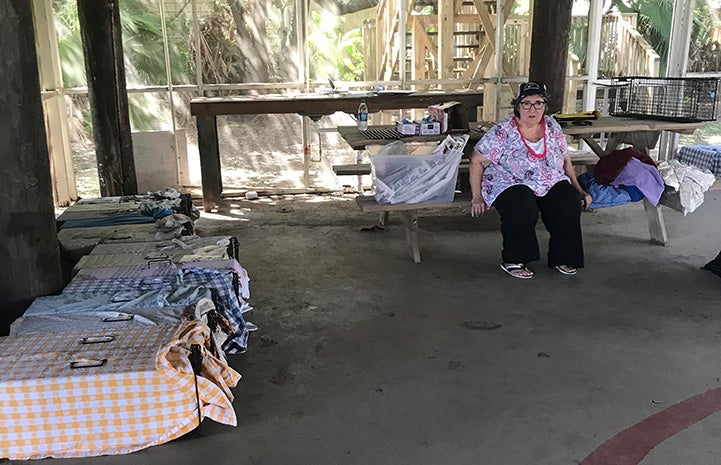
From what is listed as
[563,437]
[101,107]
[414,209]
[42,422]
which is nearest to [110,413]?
[42,422]

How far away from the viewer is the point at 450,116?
5.48m

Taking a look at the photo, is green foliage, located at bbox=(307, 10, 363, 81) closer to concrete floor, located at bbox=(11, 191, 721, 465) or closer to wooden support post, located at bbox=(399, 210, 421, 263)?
concrete floor, located at bbox=(11, 191, 721, 465)

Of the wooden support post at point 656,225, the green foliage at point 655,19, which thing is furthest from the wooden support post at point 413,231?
the green foliage at point 655,19

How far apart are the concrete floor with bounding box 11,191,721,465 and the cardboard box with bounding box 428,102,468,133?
2.97 feet

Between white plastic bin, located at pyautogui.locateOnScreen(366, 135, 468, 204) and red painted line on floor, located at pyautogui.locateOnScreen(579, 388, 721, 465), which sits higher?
white plastic bin, located at pyautogui.locateOnScreen(366, 135, 468, 204)

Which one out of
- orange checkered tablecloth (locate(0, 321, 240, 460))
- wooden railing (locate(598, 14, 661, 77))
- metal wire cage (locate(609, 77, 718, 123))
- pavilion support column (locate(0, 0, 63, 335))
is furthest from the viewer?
wooden railing (locate(598, 14, 661, 77))

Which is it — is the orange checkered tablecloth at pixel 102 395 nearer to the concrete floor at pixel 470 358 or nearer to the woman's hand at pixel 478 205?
the concrete floor at pixel 470 358

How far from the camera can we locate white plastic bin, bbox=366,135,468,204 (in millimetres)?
4672

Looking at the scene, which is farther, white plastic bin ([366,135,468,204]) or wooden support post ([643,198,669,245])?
wooden support post ([643,198,669,245])

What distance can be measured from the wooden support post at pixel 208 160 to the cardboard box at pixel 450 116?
7.88 feet

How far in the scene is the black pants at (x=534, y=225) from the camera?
446 centimetres

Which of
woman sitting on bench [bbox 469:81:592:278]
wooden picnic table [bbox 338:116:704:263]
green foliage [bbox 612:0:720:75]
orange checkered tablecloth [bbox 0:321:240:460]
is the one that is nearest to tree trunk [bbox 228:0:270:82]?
wooden picnic table [bbox 338:116:704:263]

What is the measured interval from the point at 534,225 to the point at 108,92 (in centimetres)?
347

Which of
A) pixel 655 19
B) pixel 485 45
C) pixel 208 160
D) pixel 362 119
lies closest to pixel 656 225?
pixel 362 119
